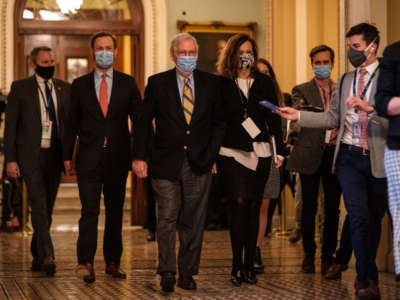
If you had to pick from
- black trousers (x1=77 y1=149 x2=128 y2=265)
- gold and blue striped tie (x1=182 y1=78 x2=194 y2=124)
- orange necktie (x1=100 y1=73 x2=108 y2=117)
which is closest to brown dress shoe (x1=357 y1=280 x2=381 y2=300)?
gold and blue striped tie (x1=182 y1=78 x2=194 y2=124)

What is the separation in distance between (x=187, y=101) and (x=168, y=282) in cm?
121

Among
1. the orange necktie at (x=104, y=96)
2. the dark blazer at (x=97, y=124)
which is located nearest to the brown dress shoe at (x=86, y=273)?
the dark blazer at (x=97, y=124)

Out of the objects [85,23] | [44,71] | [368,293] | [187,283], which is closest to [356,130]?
[368,293]

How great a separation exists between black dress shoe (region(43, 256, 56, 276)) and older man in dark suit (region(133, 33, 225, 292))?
1.11 m

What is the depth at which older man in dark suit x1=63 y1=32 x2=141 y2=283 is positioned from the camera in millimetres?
5934

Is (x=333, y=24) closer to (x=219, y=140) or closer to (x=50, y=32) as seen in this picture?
(x=50, y=32)

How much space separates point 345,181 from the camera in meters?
5.19

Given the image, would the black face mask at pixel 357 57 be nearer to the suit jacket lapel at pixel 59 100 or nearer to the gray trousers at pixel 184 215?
the gray trousers at pixel 184 215

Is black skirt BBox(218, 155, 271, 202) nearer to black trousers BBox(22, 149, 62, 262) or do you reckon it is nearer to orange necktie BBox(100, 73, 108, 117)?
orange necktie BBox(100, 73, 108, 117)

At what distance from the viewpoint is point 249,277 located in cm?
577

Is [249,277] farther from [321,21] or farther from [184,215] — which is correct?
[321,21]

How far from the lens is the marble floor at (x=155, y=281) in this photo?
534 cm

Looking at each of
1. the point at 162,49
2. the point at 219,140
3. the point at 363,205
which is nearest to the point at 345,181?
the point at 363,205

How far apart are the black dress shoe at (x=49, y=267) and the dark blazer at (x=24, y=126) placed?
711 millimetres
